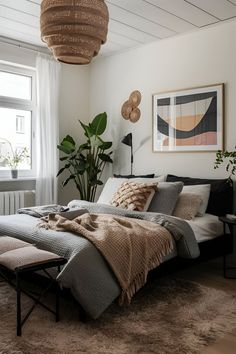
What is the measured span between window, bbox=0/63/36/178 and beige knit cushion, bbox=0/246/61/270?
2.24 m

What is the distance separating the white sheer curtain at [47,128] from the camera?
15.4ft

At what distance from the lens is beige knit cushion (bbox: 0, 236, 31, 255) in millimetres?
2625

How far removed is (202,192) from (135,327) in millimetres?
1672

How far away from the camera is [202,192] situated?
145 inches

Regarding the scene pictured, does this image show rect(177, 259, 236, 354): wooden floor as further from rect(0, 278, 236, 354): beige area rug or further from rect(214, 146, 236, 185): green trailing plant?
rect(214, 146, 236, 185): green trailing plant

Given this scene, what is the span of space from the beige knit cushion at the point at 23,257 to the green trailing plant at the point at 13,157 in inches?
88.0

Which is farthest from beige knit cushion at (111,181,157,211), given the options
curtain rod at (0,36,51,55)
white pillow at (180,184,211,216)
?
curtain rod at (0,36,51,55)

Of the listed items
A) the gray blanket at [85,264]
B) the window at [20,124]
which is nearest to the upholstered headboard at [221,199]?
the gray blanket at [85,264]

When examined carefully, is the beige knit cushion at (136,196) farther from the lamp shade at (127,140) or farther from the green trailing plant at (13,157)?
the green trailing plant at (13,157)

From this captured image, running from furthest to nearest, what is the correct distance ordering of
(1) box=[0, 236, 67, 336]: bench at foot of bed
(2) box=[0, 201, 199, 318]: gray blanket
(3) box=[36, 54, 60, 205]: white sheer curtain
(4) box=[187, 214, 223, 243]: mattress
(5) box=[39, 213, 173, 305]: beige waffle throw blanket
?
(3) box=[36, 54, 60, 205]: white sheer curtain < (4) box=[187, 214, 223, 243]: mattress < (5) box=[39, 213, 173, 305]: beige waffle throw blanket < (2) box=[0, 201, 199, 318]: gray blanket < (1) box=[0, 236, 67, 336]: bench at foot of bed

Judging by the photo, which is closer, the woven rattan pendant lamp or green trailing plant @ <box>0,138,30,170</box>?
the woven rattan pendant lamp

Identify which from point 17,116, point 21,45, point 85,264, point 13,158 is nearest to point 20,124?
point 17,116

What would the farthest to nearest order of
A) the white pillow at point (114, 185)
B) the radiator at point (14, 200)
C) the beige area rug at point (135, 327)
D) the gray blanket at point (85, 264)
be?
the radiator at point (14, 200) < the white pillow at point (114, 185) < the gray blanket at point (85, 264) < the beige area rug at point (135, 327)

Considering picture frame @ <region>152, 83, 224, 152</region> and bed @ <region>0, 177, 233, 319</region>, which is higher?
picture frame @ <region>152, 83, 224, 152</region>
